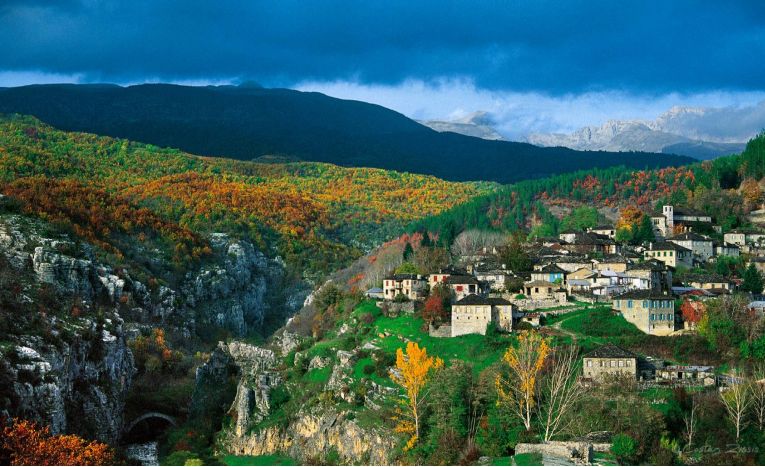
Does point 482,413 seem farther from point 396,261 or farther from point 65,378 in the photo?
point 396,261

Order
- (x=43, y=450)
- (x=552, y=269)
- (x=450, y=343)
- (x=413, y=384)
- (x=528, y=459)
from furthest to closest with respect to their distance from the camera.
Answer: (x=552, y=269) → (x=450, y=343) → (x=413, y=384) → (x=43, y=450) → (x=528, y=459)

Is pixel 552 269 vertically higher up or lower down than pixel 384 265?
higher up

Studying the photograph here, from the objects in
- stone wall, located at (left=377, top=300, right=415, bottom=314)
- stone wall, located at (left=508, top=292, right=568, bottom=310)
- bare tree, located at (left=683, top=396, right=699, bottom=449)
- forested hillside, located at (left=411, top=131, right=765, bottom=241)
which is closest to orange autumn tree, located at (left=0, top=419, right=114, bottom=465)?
stone wall, located at (left=377, top=300, right=415, bottom=314)

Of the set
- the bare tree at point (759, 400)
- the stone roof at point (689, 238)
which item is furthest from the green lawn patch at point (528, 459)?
the stone roof at point (689, 238)

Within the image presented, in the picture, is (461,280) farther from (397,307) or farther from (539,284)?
(539,284)

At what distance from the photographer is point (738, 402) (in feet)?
242

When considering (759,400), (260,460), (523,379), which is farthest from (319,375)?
(759,400)

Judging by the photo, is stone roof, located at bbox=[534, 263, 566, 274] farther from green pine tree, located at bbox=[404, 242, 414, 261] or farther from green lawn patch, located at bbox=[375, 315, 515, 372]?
green pine tree, located at bbox=[404, 242, 414, 261]

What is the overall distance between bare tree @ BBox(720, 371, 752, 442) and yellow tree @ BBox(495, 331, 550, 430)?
1283 centimetres

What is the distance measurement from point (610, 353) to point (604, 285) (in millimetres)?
17883

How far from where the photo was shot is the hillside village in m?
89.2

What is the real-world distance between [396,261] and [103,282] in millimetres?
39621

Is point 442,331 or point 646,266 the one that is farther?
point 646,266

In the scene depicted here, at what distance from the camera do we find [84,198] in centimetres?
18062
